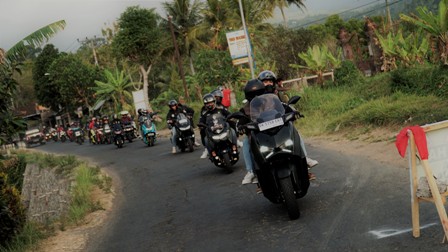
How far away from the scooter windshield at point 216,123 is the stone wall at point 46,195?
132 inches

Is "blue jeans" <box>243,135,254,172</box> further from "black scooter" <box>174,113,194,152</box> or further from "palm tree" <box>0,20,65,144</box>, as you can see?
"black scooter" <box>174,113,194,152</box>

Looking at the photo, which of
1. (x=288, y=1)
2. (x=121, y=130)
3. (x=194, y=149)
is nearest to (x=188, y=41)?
(x=288, y=1)

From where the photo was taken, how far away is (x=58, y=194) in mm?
14391

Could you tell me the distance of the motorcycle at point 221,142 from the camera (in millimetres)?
11055

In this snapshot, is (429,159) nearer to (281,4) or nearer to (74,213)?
(74,213)

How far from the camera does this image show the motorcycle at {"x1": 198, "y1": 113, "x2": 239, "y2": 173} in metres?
11.1

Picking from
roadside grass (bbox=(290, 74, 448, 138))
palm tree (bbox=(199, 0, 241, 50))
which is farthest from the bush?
palm tree (bbox=(199, 0, 241, 50))

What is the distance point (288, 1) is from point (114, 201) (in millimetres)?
49281

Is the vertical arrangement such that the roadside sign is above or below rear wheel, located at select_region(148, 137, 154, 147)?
above

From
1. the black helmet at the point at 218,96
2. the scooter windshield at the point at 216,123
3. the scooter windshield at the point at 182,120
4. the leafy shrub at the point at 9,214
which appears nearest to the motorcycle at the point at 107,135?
the scooter windshield at the point at 182,120

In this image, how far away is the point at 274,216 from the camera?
6875mm

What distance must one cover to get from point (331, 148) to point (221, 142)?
9.44 feet

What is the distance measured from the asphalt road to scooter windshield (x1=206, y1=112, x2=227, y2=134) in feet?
3.19

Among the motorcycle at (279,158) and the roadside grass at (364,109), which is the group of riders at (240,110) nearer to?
the motorcycle at (279,158)
